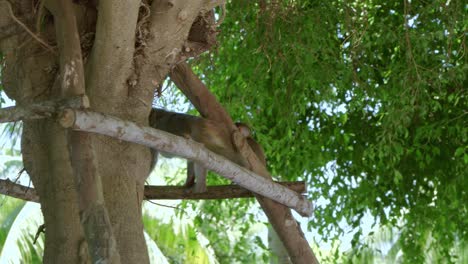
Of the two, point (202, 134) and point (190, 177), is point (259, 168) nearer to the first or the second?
point (202, 134)

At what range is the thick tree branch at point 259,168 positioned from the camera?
15.4 feet

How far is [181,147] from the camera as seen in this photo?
3.94 metres

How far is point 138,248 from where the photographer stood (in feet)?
12.8

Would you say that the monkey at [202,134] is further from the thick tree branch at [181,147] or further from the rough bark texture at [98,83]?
the rough bark texture at [98,83]

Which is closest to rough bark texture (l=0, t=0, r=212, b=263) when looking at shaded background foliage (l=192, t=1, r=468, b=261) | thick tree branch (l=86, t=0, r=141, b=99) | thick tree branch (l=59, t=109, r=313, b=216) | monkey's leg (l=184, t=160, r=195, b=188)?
thick tree branch (l=86, t=0, r=141, b=99)

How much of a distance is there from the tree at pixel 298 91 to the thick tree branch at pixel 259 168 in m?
0.10

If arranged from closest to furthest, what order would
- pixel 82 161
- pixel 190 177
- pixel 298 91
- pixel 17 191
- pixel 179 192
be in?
pixel 82 161
pixel 17 191
pixel 179 192
pixel 190 177
pixel 298 91

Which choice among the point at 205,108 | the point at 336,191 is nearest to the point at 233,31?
the point at 336,191

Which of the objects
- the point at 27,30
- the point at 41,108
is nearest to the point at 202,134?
the point at 27,30

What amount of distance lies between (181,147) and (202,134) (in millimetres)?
874

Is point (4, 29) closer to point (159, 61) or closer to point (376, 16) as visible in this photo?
point (159, 61)

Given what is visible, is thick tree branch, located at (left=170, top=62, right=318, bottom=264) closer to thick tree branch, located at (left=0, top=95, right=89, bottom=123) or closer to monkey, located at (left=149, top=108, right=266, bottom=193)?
monkey, located at (left=149, top=108, right=266, bottom=193)

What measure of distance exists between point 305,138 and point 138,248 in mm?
4465

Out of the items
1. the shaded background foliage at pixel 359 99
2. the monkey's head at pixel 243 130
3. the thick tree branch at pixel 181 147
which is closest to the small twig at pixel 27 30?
the thick tree branch at pixel 181 147
